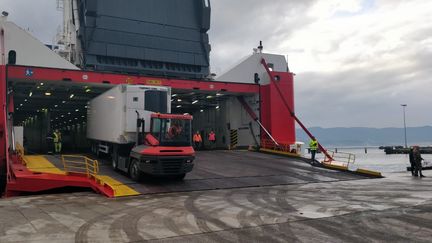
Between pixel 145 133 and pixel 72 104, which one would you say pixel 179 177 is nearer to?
pixel 145 133

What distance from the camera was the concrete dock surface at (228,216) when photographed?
24.8 feet

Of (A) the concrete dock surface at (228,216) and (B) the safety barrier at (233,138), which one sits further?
(B) the safety barrier at (233,138)

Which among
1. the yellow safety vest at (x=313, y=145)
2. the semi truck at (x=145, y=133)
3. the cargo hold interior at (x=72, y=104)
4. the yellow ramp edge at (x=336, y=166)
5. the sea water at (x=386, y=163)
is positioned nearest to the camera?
the semi truck at (x=145, y=133)

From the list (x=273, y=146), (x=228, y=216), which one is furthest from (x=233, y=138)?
(x=228, y=216)

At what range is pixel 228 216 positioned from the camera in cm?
956

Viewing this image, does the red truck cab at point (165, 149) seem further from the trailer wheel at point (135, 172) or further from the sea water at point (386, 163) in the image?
the sea water at point (386, 163)

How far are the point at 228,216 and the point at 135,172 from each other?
6.57 metres

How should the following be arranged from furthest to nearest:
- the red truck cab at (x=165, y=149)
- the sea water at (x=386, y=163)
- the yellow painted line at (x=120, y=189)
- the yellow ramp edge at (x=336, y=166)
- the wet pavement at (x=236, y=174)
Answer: the sea water at (x=386, y=163), the yellow ramp edge at (x=336, y=166), the wet pavement at (x=236, y=174), the red truck cab at (x=165, y=149), the yellow painted line at (x=120, y=189)

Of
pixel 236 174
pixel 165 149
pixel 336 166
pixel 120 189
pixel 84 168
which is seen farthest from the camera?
pixel 336 166

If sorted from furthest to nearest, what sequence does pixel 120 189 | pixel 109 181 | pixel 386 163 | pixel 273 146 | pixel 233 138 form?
1. pixel 386 163
2. pixel 233 138
3. pixel 273 146
4. pixel 109 181
5. pixel 120 189

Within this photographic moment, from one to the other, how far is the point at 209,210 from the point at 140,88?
7.55 meters

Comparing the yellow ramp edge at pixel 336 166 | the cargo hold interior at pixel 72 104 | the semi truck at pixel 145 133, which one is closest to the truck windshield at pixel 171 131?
the semi truck at pixel 145 133

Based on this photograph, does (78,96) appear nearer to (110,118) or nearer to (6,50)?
(6,50)

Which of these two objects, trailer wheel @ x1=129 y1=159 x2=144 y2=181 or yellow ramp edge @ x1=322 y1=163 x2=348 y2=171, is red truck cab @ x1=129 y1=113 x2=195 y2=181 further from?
yellow ramp edge @ x1=322 y1=163 x2=348 y2=171
